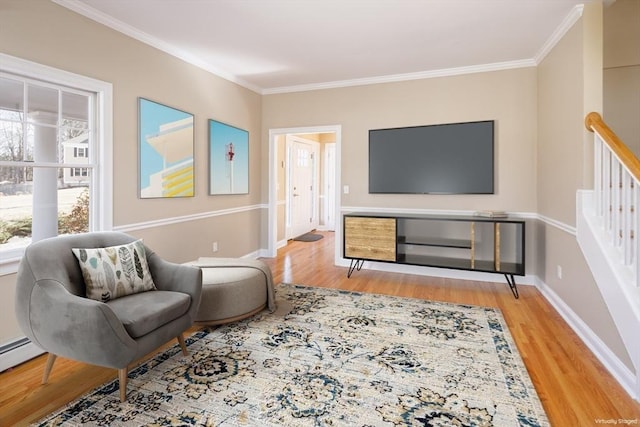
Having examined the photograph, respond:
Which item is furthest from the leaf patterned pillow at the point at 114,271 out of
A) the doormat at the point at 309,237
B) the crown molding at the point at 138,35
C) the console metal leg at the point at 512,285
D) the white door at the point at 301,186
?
the doormat at the point at 309,237

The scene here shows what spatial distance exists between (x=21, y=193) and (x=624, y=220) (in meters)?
3.98

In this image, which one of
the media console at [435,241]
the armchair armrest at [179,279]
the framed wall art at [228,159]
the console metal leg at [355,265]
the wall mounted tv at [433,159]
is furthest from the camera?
the console metal leg at [355,265]

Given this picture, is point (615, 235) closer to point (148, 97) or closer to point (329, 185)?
point (148, 97)

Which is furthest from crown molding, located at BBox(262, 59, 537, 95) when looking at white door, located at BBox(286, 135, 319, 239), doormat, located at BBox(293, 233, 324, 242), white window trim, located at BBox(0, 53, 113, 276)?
doormat, located at BBox(293, 233, 324, 242)

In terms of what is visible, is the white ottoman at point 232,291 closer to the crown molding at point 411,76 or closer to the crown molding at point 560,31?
the crown molding at point 411,76

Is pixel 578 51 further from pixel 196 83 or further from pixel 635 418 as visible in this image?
pixel 196 83

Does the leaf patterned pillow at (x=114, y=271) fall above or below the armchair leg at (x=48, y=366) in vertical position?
above

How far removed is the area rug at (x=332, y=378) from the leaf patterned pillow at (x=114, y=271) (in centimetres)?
51

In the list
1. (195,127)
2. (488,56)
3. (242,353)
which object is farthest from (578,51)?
(195,127)

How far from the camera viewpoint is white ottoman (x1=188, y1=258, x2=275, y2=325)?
2771mm

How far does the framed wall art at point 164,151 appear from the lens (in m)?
3.34

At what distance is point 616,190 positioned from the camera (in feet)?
7.30

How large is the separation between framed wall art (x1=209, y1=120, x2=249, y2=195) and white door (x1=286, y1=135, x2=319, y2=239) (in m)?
1.79

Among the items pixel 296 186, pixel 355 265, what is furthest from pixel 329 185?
pixel 355 265
